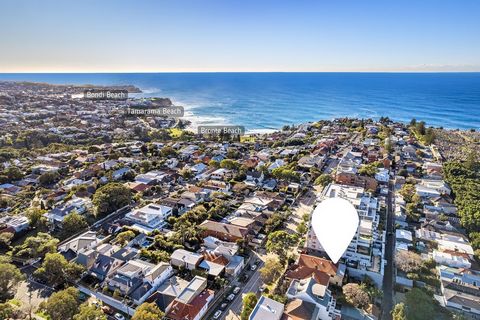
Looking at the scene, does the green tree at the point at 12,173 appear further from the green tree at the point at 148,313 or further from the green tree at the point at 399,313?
the green tree at the point at 399,313

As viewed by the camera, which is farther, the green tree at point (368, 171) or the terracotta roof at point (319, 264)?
the green tree at point (368, 171)

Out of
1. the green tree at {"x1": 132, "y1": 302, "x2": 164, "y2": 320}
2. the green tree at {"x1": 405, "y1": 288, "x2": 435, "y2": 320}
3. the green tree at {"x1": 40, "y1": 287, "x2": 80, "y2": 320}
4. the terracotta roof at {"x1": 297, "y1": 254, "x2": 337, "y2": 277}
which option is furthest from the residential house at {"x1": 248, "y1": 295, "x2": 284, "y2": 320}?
the green tree at {"x1": 40, "y1": 287, "x2": 80, "y2": 320}

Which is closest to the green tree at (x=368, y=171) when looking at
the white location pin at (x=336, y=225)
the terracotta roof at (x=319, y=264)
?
the white location pin at (x=336, y=225)

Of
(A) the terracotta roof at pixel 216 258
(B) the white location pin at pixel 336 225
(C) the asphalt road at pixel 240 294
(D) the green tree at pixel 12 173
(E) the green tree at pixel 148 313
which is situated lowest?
(C) the asphalt road at pixel 240 294

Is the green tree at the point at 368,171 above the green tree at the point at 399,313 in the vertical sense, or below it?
above

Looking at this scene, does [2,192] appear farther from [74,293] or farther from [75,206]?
[74,293]

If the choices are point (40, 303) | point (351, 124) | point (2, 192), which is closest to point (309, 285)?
point (40, 303)

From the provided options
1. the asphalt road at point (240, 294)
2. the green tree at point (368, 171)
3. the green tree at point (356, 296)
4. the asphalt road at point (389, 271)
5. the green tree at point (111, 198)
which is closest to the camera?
the green tree at point (356, 296)
